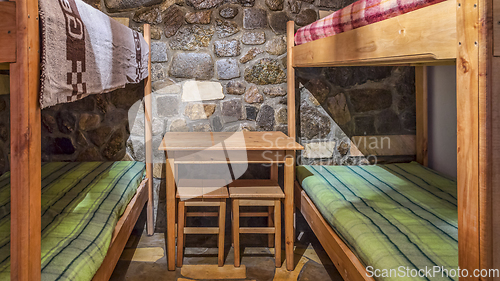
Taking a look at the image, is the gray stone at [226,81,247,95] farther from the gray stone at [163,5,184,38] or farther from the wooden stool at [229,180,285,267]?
the wooden stool at [229,180,285,267]

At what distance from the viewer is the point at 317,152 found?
255cm

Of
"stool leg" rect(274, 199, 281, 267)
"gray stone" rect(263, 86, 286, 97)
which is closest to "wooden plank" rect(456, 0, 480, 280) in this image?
"stool leg" rect(274, 199, 281, 267)

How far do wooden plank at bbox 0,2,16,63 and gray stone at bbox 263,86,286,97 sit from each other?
1.80 m

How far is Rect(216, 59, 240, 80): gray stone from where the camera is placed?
2471mm

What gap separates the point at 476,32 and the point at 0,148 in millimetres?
2632

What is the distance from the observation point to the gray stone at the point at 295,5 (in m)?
2.47

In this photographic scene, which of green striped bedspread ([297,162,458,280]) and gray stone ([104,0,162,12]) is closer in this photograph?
green striped bedspread ([297,162,458,280])

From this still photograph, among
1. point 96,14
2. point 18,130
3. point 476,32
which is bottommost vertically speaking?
point 18,130

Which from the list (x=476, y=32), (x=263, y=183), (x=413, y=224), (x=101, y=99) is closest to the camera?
(x=476, y=32)

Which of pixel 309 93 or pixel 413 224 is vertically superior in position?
pixel 309 93

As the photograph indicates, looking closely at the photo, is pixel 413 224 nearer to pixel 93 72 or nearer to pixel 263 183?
pixel 263 183

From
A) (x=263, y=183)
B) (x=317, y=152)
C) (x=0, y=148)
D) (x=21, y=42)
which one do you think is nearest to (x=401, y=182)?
(x=317, y=152)

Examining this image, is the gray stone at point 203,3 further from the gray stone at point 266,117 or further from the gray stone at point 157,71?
the gray stone at point 266,117

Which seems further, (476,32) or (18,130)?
(18,130)
